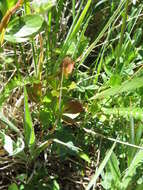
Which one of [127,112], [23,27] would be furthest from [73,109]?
[23,27]

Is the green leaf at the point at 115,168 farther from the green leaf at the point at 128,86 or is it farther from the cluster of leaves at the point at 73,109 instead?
the green leaf at the point at 128,86

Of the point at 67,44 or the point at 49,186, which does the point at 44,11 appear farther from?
the point at 49,186

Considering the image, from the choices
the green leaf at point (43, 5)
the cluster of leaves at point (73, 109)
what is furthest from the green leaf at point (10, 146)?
the green leaf at point (43, 5)

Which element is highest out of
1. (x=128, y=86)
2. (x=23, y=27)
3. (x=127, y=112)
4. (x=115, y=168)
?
(x=23, y=27)

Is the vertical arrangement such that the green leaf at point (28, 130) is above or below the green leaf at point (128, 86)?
below

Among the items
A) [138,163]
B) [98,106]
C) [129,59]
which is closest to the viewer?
[138,163]

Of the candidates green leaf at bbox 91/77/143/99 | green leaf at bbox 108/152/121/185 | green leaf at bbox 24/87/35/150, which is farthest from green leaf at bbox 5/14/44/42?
green leaf at bbox 108/152/121/185

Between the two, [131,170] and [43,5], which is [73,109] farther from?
[43,5]

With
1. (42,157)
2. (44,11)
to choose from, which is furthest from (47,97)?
(44,11)
